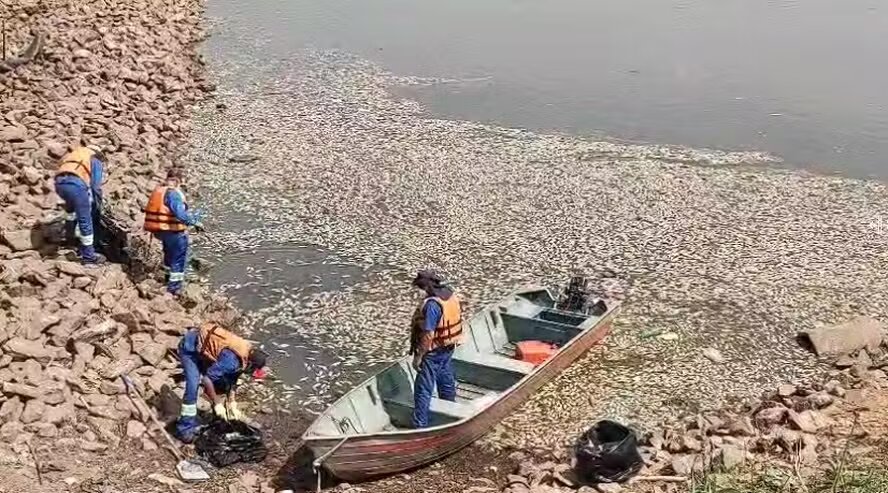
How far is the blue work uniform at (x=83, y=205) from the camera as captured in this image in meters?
15.0

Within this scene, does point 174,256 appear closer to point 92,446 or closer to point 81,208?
point 81,208

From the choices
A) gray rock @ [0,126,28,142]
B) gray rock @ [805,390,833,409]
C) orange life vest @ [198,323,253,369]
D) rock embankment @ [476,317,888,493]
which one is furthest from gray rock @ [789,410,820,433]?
gray rock @ [0,126,28,142]

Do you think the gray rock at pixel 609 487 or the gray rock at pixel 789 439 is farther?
the gray rock at pixel 789 439

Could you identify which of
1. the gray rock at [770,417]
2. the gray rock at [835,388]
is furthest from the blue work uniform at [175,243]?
the gray rock at [835,388]

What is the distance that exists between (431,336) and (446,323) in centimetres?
22

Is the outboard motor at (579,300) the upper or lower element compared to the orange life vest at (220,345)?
lower

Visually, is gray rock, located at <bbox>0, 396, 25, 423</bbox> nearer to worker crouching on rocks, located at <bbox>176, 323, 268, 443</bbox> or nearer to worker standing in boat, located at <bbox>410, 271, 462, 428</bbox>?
worker crouching on rocks, located at <bbox>176, 323, 268, 443</bbox>

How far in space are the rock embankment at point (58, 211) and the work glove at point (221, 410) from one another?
30.7 inches

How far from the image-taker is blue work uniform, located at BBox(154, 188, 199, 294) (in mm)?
14875

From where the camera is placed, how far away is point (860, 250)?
742 inches

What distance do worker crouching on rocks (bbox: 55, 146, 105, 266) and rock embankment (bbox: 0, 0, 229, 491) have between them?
37cm

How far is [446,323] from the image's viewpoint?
39.1 feet

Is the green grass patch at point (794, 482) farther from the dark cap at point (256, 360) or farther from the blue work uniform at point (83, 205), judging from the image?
the blue work uniform at point (83, 205)

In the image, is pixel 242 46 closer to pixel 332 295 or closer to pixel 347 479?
pixel 332 295
